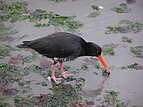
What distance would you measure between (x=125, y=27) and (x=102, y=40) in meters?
0.84

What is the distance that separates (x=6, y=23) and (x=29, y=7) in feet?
3.23

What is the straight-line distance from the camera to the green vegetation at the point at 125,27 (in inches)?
332

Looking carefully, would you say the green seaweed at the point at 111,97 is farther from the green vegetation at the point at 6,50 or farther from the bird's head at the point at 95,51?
the green vegetation at the point at 6,50

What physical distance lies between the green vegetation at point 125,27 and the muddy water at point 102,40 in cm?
13

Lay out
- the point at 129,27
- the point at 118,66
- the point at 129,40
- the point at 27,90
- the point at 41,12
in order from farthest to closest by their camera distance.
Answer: the point at 41,12, the point at 129,27, the point at 129,40, the point at 118,66, the point at 27,90

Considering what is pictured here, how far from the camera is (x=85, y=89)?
6.56 m

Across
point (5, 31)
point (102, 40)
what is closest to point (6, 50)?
point (5, 31)

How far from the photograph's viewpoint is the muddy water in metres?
6.50

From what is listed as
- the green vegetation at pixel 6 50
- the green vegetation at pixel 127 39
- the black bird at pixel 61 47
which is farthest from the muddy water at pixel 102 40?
the black bird at pixel 61 47

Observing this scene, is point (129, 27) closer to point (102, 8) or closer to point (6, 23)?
point (102, 8)

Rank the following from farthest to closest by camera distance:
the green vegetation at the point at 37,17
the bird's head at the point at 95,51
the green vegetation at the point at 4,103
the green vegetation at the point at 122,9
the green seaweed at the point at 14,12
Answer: the green vegetation at the point at 122,9
the green seaweed at the point at 14,12
the green vegetation at the point at 37,17
the bird's head at the point at 95,51
the green vegetation at the point at 4,103

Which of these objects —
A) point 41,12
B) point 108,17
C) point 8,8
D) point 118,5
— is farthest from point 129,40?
point 8,8

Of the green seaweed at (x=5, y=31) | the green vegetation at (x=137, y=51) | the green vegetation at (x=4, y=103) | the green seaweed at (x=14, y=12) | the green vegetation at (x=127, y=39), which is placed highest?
the green seaweed at (x=14, y=12)

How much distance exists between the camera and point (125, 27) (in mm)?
8578
